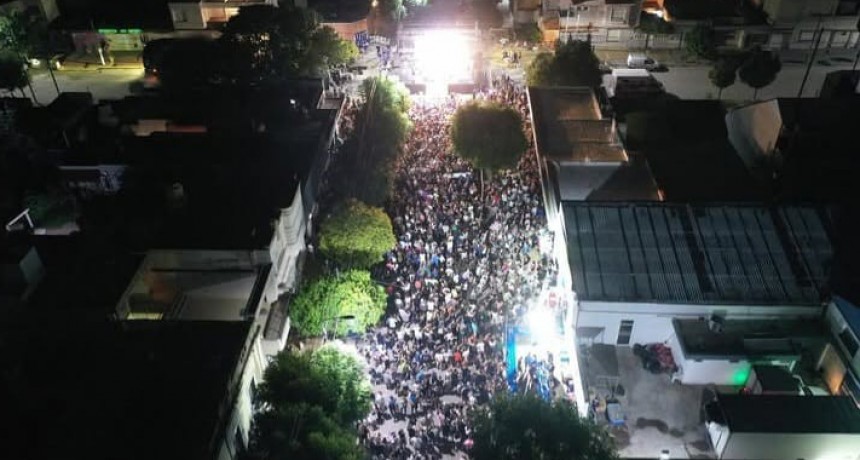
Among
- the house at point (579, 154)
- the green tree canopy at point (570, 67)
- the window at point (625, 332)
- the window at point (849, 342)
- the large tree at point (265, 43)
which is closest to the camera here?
the window at point (849, 342)

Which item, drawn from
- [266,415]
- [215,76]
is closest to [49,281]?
[266,415]

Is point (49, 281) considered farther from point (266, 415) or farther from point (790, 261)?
point (790, 261)

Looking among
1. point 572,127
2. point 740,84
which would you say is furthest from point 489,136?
point 740,84

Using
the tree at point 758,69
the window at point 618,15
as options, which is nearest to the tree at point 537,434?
the tree at point 758,69

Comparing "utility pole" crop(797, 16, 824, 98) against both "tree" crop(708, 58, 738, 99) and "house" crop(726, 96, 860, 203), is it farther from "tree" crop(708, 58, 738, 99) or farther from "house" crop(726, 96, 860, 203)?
"house" crop(726, 96, 860, 203)

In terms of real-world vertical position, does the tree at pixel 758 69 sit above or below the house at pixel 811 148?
above

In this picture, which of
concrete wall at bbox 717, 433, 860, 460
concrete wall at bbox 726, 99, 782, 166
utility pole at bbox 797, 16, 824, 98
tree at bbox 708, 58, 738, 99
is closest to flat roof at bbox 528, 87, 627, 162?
concrete wall at bbox 726, 99, 782, 166

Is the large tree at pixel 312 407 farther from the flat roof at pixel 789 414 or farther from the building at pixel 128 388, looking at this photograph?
the flat roof at pixel 789 414

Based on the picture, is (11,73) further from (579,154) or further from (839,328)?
(839,328)
